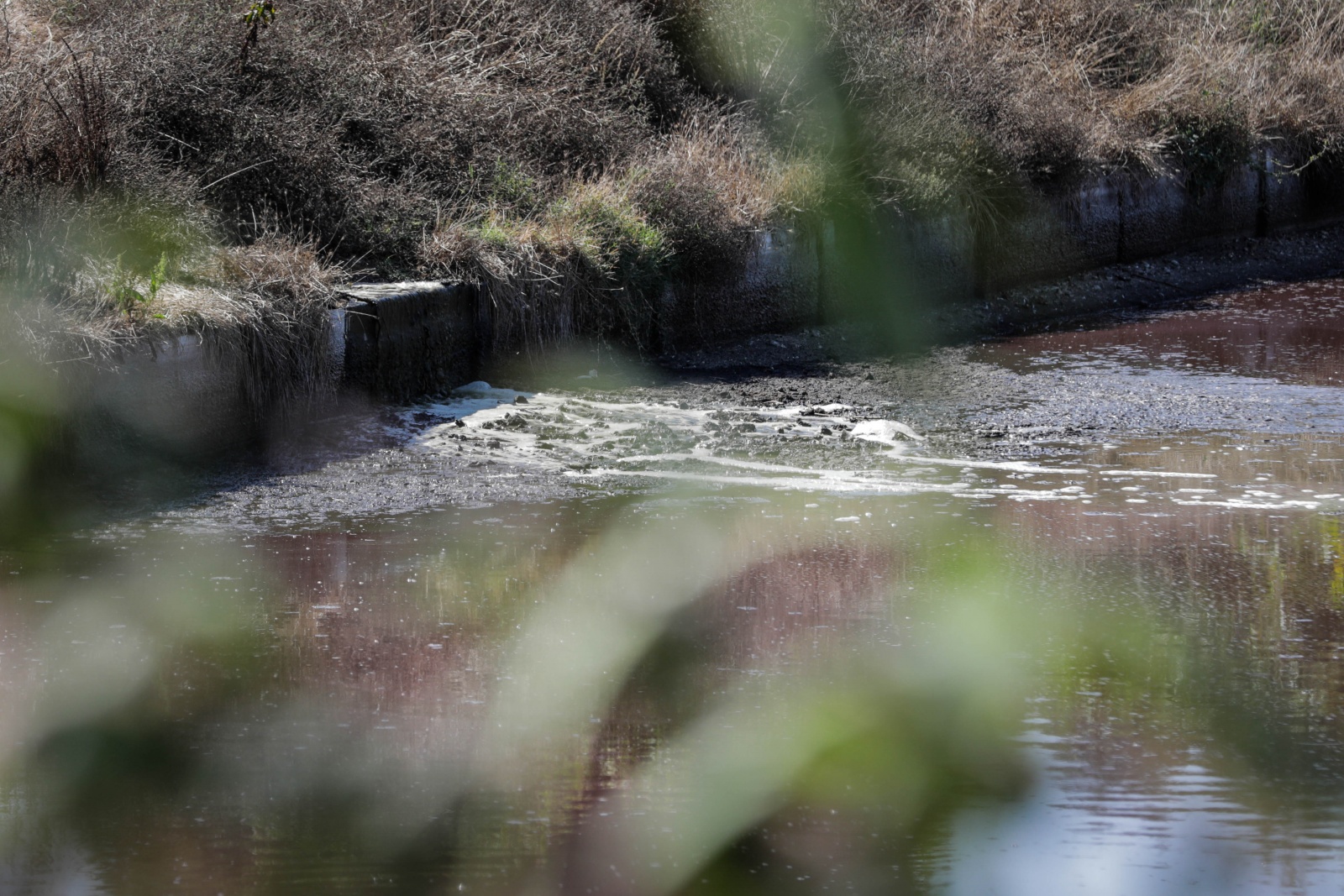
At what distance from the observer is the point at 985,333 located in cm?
1024

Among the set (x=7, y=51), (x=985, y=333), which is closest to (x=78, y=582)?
(x=7, y=51)

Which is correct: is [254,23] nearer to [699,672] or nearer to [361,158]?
[361,158]

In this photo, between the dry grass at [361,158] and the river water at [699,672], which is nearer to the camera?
the river water at [699,672]

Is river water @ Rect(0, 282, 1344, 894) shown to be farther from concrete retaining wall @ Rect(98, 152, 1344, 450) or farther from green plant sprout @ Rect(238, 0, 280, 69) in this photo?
green plant sprout @ Rect(238, 0, 280, 69)

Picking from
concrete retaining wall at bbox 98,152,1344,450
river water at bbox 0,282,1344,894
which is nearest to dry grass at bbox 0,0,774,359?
concrete retaining wall at bbox 98,152,1344,450

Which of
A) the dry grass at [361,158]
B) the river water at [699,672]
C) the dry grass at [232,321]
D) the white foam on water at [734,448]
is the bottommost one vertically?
the river water at [699,672]

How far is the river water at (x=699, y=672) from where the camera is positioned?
2.91 m

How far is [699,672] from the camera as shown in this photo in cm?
390

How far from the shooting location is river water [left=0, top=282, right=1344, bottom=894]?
2.91 metres

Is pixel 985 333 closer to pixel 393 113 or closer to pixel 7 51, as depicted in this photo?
pixel 393 113

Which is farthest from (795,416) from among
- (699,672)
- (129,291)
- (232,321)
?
(699,672)

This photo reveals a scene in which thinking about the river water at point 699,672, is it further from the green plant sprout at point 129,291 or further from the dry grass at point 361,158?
the dry grass at point 361,158

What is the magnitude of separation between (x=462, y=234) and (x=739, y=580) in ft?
12.7

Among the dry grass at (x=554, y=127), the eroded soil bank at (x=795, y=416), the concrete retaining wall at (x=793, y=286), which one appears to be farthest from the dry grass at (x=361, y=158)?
the eroded soil bank at (x=795, y=416)
